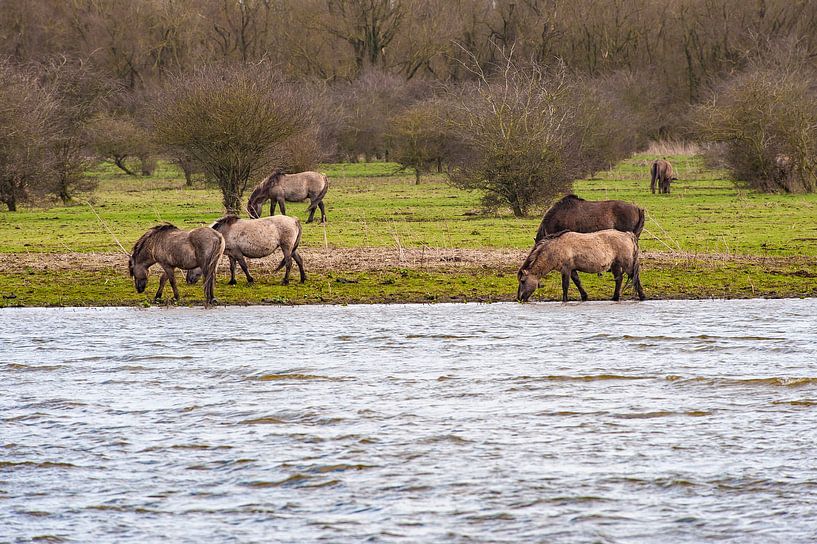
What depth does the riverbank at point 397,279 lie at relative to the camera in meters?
17.1

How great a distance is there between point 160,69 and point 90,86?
50.2ft

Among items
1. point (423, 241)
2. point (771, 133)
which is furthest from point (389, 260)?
point (771, 133)

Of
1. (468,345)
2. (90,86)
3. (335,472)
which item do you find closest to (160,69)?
(90,86)

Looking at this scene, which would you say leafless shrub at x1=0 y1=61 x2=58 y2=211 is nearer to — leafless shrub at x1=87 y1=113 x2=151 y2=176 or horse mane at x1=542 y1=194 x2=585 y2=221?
leafless shrub at x1=87 y1=113 x2=151 y2=176

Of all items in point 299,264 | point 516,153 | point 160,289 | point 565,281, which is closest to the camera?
point 565,281

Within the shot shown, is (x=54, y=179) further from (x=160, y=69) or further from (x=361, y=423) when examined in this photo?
(x=160, y=69)

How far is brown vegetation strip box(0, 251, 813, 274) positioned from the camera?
19.8 metres

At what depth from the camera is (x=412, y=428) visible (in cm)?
984

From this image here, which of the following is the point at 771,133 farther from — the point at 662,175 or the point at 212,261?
the point at 212,261

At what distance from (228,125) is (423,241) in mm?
10720

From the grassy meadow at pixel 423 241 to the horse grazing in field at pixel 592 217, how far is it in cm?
83

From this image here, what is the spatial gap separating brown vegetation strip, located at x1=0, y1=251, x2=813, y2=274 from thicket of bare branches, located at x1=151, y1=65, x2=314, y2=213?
1024 cm

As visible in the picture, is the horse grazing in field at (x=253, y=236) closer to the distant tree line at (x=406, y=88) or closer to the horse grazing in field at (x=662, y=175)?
the distant tree line at (x=406, y=88)

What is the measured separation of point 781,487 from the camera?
27.0 ft
